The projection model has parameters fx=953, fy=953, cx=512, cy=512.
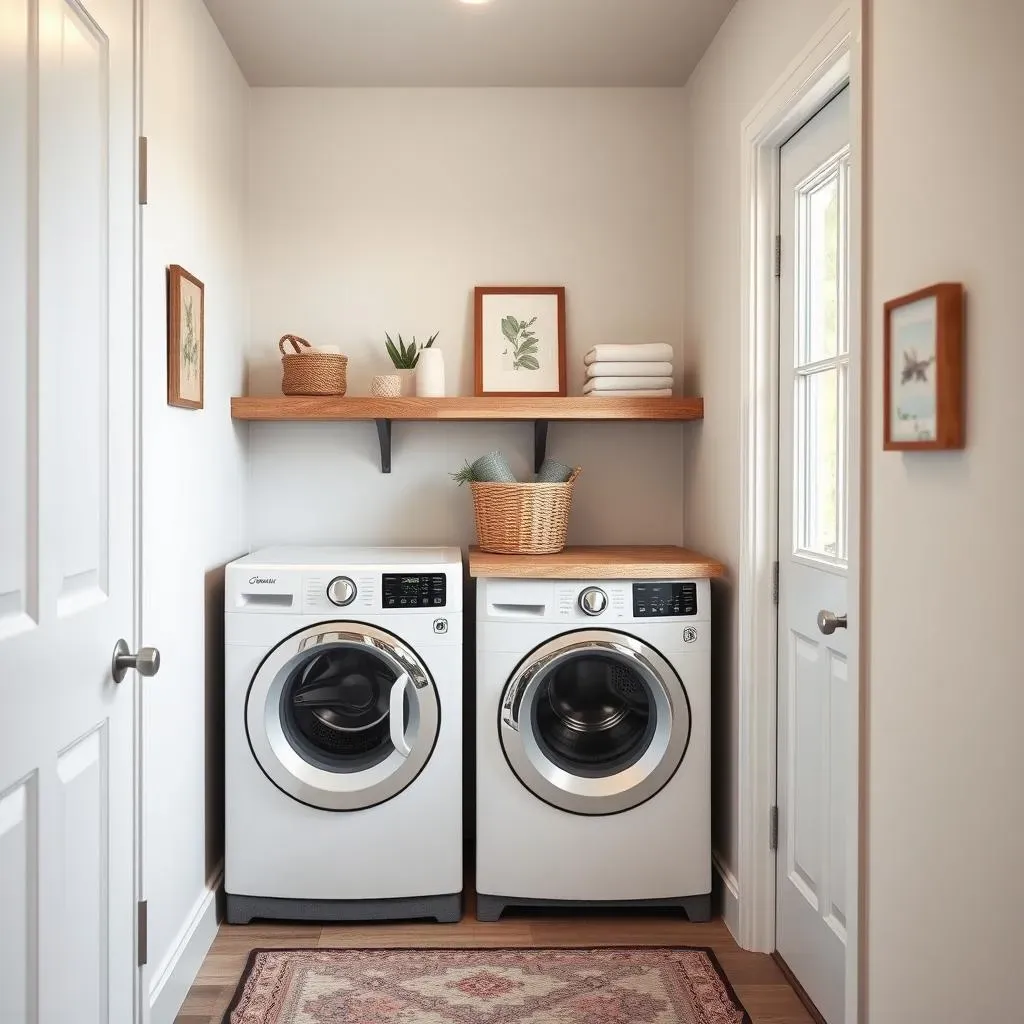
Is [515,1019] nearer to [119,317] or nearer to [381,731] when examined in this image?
[381,731]

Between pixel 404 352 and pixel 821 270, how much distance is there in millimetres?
1351

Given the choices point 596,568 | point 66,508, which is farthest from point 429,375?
point 66,508

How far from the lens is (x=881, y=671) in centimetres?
158

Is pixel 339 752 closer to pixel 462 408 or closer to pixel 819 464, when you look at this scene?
pixel 462 408

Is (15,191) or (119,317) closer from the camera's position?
(15,191)

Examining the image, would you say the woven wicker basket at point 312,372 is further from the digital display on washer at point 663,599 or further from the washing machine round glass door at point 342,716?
the digital display on washer at point 663,599

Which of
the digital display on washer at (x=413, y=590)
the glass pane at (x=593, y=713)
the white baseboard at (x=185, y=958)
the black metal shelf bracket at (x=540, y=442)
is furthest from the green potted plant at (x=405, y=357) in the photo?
the white baseboard at (x=185, y=958)

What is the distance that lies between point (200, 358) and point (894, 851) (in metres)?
1.90

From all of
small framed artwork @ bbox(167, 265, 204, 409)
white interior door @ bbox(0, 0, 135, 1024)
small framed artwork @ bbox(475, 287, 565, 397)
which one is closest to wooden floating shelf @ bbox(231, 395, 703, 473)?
small framed artwork @ bbox(475, 287, 565, 397)

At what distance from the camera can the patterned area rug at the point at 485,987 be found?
7.06ft

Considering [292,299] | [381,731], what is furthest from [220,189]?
[381,731]

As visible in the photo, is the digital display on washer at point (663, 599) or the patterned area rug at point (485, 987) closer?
the patterned area rug at point (485, 987)

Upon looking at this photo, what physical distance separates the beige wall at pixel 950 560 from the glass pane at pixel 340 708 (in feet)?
4.58

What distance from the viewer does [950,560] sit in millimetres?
1348
